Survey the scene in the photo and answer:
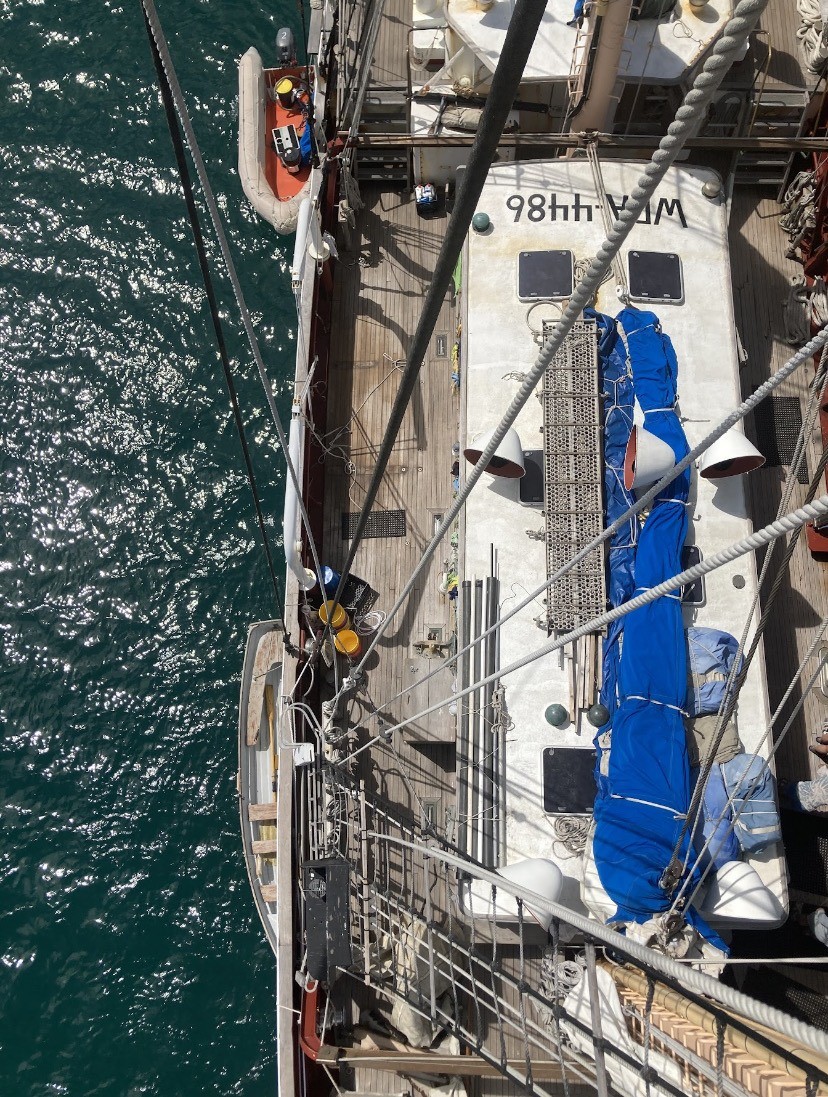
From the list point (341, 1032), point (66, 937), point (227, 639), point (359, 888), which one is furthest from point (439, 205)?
point (66, 937)

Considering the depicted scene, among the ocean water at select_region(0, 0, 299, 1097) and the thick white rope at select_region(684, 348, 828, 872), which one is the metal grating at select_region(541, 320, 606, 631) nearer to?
the thick white rope at select_region(684, 348, 828, 872)

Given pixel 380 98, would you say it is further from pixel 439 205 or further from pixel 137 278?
pixel 137 278

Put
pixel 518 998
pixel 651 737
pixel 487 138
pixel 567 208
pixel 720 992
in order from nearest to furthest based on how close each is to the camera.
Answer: pixel 487 138 < pixel 720 992 < pixel 651 737 < pixel 518 998 < pixel 567 208

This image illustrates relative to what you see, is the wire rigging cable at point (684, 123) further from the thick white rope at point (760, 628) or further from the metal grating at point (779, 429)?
the metal grating at point (779, 429)

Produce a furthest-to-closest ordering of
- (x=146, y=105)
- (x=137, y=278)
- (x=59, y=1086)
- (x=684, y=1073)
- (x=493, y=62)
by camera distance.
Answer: (x=146, y=105)
(x=137, y=278)
(x=59, y=1086)
(x=493, y=62)
(x=684, y=1073)

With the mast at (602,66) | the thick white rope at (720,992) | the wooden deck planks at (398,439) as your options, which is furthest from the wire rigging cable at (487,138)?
the mast at (602,66)

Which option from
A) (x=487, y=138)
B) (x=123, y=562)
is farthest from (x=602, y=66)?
(x=123, y=562)

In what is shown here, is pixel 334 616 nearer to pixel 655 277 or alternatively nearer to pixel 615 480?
pixel 615 480
